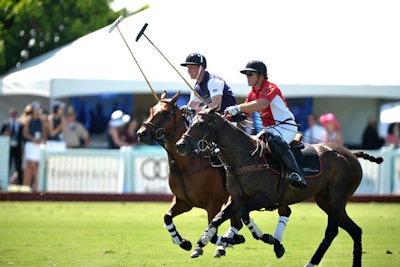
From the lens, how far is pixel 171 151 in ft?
41.3

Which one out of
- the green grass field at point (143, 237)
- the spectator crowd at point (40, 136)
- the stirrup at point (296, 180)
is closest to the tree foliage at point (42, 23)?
the spectator crowd at point (40, 136)

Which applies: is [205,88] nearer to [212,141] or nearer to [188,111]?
→ [188,111]

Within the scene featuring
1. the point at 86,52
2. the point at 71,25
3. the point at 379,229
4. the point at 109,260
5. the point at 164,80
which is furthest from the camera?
the point at 71,25

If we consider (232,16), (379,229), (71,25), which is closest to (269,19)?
(232,16)

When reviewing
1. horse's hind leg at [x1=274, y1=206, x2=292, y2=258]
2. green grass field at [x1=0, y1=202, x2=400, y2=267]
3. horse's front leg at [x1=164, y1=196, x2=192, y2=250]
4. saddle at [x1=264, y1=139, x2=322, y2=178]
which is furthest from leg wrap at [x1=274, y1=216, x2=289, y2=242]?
horse's front leg at [x1=164, y1=196, x2=192, y2=250]

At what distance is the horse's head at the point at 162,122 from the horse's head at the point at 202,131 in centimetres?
88

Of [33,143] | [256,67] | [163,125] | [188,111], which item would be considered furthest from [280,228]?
[33,143]

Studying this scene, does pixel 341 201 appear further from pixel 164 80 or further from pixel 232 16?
pixel 232 16

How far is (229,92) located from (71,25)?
56.9 feet

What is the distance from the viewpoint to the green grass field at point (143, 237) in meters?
12.6

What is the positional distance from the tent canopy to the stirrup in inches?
433

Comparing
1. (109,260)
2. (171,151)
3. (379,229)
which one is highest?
(171,151)

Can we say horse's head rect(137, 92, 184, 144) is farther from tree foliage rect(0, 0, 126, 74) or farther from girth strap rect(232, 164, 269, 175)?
tree foliage rect(0, 0, 126, 74)

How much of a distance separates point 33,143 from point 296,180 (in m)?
12.0
